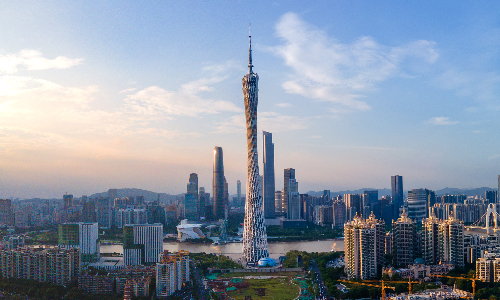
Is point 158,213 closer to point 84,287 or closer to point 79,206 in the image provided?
point 79,206

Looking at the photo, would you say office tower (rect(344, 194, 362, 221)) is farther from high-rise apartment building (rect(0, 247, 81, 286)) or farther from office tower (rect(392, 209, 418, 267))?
high-rise apartment building (rect(0, 247, 81, 286))

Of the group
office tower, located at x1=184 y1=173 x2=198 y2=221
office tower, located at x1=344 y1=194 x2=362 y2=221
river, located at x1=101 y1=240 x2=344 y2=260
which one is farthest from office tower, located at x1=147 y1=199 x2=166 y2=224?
office tower, located at x1=344 y1=194 x2=362 y2=221

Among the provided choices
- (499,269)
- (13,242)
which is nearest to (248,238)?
(499,269)

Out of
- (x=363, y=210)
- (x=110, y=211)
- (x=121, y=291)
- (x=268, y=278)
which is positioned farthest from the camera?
(x=363, y=210)

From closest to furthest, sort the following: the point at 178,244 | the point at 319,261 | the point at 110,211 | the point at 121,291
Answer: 1. the point at 121,291
2. the point at 319,261
3. the point at 178,244
4. the point at 110,211

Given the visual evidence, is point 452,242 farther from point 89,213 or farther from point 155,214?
point 89,213

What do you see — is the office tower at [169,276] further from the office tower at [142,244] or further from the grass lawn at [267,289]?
the office tower at [142,244]

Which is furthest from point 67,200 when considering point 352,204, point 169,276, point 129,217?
point 169,276
